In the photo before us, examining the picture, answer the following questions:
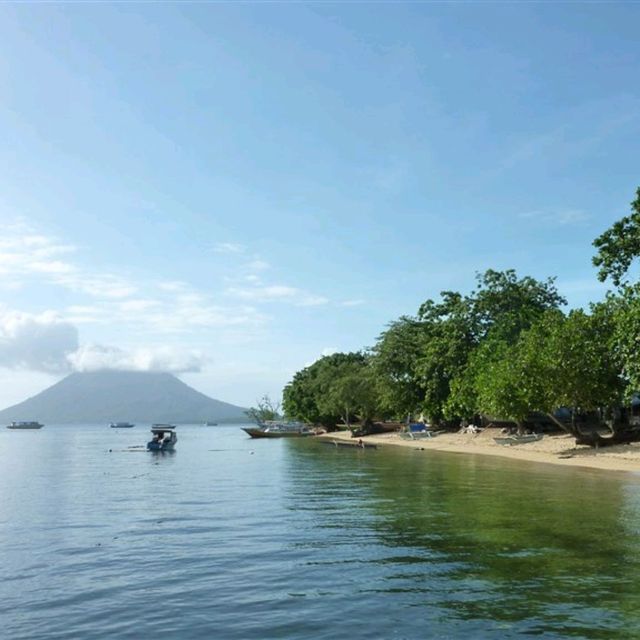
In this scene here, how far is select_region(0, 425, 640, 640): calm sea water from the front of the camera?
41.2ft

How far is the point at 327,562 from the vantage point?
57.6 ft

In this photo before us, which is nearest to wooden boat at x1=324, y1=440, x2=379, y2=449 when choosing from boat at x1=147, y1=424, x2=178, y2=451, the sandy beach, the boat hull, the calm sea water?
the sandy beach

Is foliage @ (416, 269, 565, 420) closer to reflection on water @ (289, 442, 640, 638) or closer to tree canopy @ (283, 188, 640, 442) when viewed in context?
tree canopy @ (283, 188, 640, 442)

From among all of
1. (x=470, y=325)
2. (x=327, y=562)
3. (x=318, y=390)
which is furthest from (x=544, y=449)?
(x=318, y=390)

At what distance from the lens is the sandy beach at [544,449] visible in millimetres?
46438

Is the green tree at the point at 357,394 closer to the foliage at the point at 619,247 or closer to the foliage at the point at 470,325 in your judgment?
the foliage at the point at 470,325

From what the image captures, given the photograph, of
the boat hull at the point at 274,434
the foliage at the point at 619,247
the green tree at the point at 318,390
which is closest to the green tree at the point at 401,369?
the green tree at the point at 318,390

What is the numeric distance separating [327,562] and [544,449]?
45.3m

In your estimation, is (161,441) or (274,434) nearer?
(161,441)

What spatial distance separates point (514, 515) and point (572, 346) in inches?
1038

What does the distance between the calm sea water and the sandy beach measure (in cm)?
1111

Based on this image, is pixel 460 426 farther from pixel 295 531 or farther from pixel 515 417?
pixel 295 531

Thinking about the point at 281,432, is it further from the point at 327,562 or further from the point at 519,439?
the point at 327,562

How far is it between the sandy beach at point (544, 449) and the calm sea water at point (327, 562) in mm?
11110
